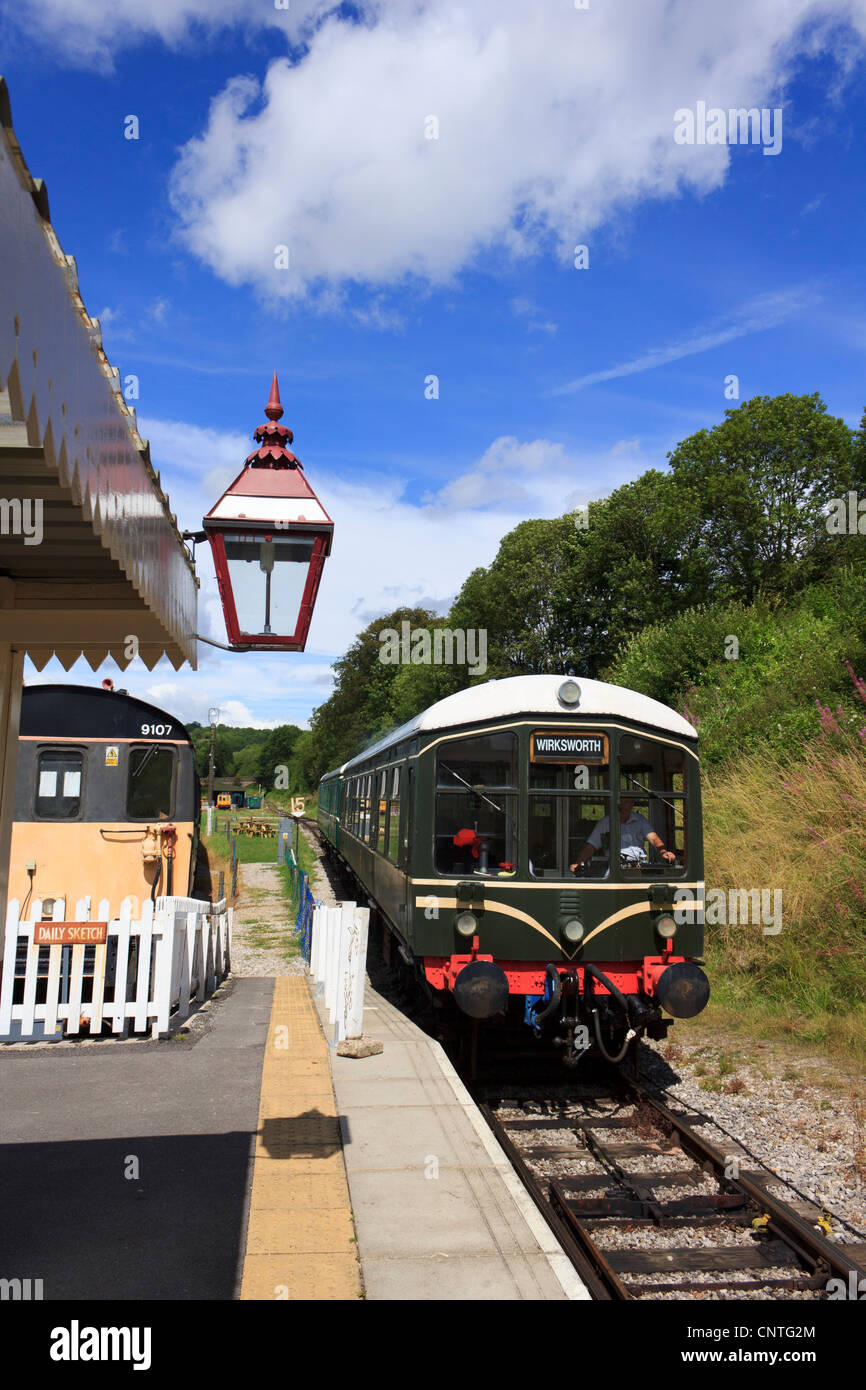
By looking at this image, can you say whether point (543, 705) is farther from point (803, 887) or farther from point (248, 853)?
point (248, 853)

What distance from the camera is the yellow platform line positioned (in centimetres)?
368

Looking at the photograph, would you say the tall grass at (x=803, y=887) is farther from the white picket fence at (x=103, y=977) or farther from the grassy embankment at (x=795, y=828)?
the white picket fence at (x=103, y=977)

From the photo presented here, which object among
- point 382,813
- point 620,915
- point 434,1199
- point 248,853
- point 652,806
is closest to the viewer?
point 434,1199

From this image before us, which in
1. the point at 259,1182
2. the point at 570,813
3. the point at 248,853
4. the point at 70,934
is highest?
the point at 570,813

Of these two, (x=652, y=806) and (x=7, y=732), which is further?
(x=652, y=806)

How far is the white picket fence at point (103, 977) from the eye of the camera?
7730mm

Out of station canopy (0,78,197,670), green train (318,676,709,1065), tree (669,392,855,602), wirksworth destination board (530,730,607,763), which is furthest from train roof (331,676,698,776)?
tree (669,392,855,602)

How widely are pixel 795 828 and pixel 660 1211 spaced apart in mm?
7053

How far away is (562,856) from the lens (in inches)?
295

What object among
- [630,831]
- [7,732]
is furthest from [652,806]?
[7,732]

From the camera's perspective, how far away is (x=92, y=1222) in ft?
14.1

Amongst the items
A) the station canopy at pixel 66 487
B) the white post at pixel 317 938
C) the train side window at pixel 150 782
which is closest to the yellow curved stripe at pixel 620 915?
the white post at pixel 317 938

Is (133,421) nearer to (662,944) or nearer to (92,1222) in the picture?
(92,1222)
